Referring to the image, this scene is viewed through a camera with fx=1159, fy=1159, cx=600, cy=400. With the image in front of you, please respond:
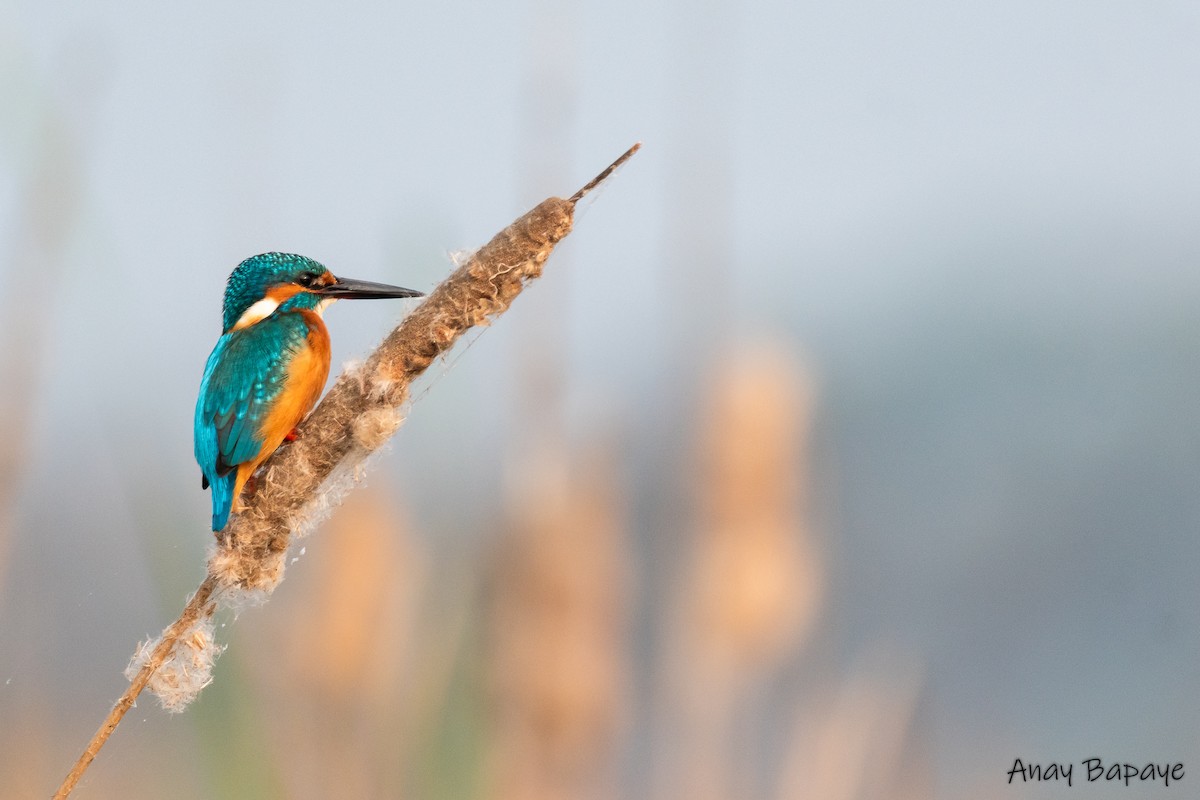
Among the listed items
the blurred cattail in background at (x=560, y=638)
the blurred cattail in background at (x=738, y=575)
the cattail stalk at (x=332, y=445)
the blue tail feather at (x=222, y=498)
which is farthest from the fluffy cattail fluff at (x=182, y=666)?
the blurred cattail in background at (x=738, y=575)

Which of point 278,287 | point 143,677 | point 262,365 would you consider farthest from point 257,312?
point 143,677

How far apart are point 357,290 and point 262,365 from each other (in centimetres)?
23

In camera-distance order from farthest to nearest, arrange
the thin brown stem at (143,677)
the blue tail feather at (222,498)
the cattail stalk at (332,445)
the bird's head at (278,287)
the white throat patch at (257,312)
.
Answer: the white throat patch at (257,312) < the bird's head at (278,287) < the blue tail feather at (222,498) < the cattail stalk at (332,445) < the thin brown stem at (143,677)

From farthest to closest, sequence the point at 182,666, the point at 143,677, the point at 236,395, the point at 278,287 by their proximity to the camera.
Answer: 1. the point at 278,287
2. the point at 236,395
3. the point at 182,666
4. the point at 143,677

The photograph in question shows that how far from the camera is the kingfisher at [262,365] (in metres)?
2.04

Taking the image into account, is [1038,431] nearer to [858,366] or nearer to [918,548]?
[918,548]

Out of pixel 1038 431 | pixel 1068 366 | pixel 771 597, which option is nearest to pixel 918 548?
pixel 1038 431

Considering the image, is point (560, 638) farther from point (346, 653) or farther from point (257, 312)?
point (257, 312)

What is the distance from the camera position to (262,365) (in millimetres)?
2150

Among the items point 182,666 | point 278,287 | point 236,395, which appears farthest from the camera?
point 278,287

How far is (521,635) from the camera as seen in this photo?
8.73 ft

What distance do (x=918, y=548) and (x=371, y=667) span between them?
44.4 feet

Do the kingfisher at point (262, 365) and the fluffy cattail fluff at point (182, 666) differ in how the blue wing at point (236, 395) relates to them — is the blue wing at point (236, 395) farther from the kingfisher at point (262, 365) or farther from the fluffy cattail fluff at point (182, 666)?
the fluffy cattail fluff at point (182, 666)

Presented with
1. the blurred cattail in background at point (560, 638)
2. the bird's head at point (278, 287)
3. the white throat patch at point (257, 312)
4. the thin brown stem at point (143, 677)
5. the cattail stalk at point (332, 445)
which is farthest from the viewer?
the blurred cattail in background at point (560, 638)
